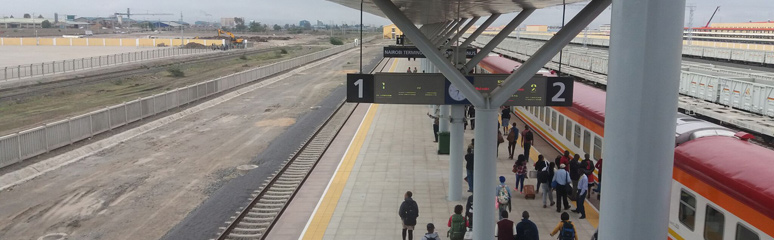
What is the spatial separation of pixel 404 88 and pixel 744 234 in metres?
5.60

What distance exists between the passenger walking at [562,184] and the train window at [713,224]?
4.43 meters

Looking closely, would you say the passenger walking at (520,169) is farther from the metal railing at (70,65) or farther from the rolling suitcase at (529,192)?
the metal railing at (70,65)

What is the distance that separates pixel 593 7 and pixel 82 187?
1601 centimetres

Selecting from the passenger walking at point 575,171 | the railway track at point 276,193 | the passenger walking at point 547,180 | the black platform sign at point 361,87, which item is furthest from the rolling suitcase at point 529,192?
the black platform sign at point 361,87

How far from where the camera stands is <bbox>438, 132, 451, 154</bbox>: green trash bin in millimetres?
20328

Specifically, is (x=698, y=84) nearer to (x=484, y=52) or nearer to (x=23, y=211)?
(x=484, y=52)

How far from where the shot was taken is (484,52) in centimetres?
1202

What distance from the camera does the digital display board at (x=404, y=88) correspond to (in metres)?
10.9

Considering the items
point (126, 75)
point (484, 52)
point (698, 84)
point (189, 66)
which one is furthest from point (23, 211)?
point (189, 66)

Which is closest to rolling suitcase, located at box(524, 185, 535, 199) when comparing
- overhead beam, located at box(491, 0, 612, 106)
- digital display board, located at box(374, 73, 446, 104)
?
digital display board, located at box(374, 73, 446, 104)

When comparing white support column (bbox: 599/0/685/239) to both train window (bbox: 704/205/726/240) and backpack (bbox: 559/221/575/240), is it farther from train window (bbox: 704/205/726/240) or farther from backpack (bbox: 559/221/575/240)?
backpack (bbox: 559/221/575/240)

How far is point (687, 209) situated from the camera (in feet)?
31.7

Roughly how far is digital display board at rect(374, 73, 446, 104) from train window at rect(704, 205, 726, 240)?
4.59 m

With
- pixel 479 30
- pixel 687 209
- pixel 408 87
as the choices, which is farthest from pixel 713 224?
pixel 479 30
